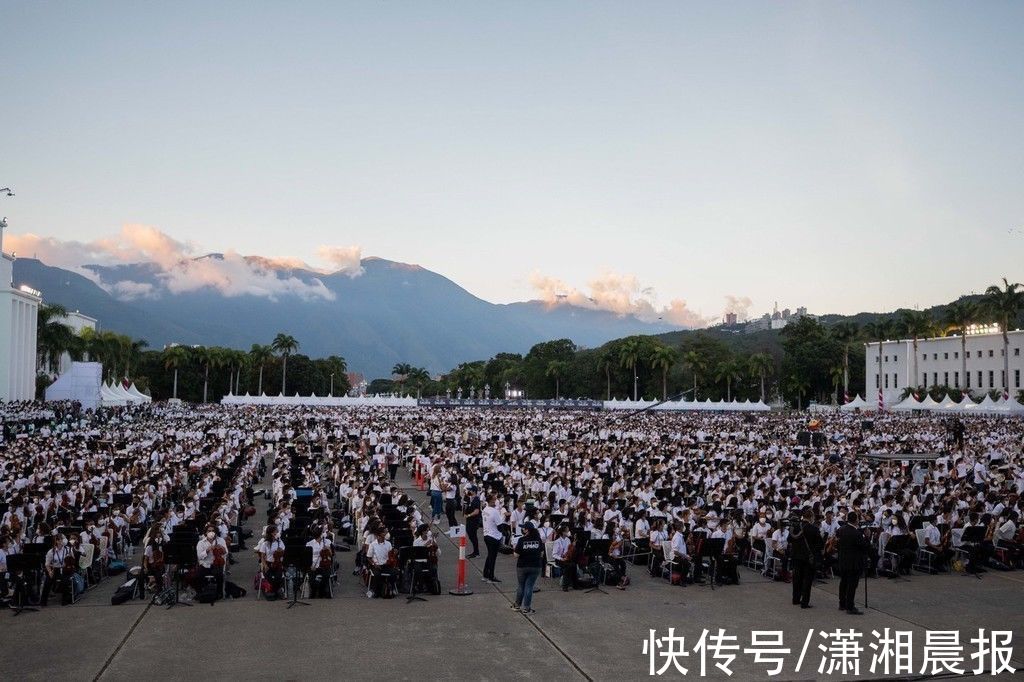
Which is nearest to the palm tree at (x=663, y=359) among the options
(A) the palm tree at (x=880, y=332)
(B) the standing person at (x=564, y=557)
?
(A) the palm tree at (x=880, y=332)

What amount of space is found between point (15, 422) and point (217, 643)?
42975mm

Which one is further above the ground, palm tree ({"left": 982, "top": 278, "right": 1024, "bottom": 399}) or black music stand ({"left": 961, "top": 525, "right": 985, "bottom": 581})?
palm tree ({"left": 982, "top": 278, "right": 1024, "bottom": 399})

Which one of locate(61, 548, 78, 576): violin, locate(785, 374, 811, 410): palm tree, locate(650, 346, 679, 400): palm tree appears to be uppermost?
locate(650, 346, 679, 400): palm tree

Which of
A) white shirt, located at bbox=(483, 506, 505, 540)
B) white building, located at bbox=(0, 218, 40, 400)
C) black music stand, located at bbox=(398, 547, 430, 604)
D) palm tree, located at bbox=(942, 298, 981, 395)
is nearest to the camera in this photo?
black music stand, located at bbox=(398, 547, 430, 604)

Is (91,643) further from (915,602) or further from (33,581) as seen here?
(915,602)

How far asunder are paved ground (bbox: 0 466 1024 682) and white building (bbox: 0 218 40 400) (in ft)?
291

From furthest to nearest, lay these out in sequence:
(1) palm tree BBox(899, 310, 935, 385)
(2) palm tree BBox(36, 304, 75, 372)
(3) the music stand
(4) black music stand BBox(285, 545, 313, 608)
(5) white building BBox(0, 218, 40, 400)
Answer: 1. (1) palm tree BBox(899, 310, 935, 385)
2. (2) palm tree BBox(36, 304, 75, 372)
3. (5) white building BBox(0, 218, 40, 400)
4. (4) black music stand BBox(285, 545, 313, 608)
5. (3) the music stand

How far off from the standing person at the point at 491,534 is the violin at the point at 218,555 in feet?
14.7

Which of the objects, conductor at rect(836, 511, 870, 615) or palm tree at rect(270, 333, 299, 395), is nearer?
conductor at rect(836, 511, 870, 615)

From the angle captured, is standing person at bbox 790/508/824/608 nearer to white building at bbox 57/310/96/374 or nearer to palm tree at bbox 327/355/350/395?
white building at bbox 57/310/96/374

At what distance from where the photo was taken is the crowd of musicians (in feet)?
45.3

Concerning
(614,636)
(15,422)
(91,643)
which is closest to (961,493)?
(614,636)

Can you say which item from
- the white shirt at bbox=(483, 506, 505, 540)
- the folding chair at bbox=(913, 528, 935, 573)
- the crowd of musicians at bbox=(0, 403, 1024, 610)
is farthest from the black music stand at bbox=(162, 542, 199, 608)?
the folding chair at bbox=(913, 528, 935, 573)

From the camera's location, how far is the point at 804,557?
43.0 feet
